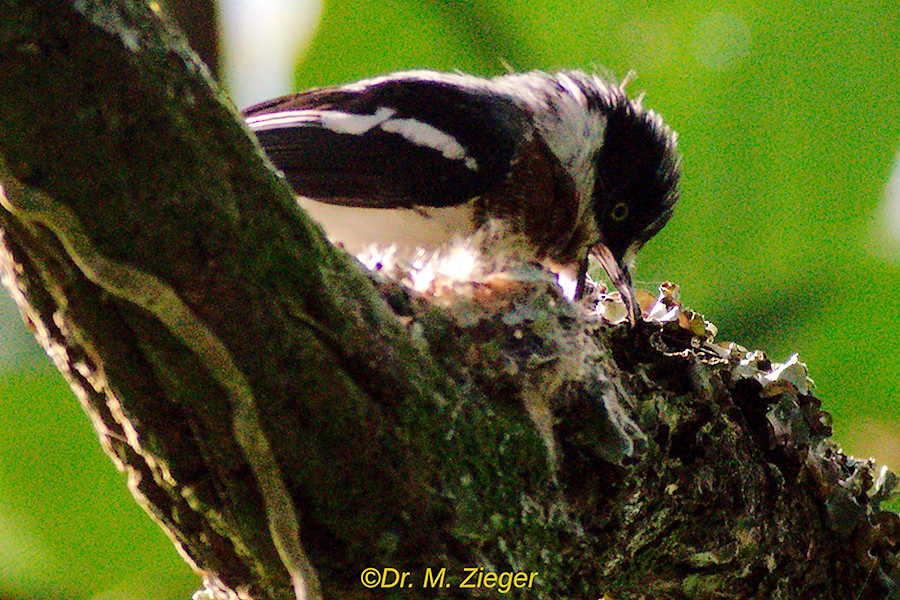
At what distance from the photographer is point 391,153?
2295 millimetres

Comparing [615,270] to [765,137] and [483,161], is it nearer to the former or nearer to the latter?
[483,161]

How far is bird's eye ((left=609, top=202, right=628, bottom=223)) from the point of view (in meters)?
2.68

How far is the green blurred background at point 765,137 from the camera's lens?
3.16 m

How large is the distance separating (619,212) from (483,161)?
1.71 feet

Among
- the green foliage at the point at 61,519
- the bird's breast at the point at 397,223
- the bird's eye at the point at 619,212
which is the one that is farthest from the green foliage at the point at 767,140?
the green foliage at the point at 61,519

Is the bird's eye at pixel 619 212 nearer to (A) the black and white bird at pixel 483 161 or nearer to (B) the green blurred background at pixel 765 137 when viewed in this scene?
(A) the black and white bird at pixel 483 161

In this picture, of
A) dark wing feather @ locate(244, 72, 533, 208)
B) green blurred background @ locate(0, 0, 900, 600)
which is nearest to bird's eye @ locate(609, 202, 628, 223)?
dark wing feather @ locate(244, 72, 533, 208)

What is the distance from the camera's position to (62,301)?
113cm

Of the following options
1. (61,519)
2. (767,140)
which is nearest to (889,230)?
(767,140)

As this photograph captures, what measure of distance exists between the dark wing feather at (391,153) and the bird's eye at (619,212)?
0.40 m

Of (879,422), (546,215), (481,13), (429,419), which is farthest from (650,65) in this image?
(429,419)

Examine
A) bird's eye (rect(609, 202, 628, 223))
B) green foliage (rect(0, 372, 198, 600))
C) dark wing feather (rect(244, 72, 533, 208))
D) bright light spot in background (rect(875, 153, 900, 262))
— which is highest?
bright light spot in background (rect(875, 153, 900, 262))

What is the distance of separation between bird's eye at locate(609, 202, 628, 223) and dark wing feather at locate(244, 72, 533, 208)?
1.31 ft

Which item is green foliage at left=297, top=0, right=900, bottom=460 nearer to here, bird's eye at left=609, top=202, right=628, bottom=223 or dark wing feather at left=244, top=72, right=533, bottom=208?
bird's eye at left=609, top=202, right=628, bottom=223
